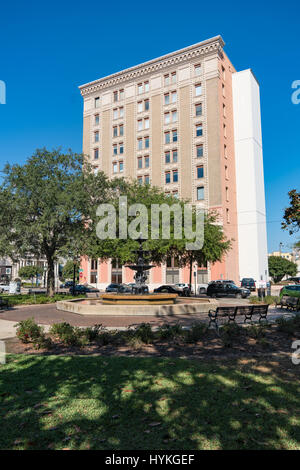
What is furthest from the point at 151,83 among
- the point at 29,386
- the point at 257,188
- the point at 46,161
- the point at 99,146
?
the point at 29,386

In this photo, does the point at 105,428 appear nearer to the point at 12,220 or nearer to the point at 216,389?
the point at 216,389

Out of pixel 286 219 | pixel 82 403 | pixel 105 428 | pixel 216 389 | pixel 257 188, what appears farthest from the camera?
pixel 257 188

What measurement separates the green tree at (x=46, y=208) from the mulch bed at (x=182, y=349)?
1982cm

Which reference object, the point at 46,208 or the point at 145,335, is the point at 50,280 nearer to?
the point at 46,208

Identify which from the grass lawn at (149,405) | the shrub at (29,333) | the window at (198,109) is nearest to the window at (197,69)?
the window at (198,109)

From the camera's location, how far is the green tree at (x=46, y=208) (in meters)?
29.3

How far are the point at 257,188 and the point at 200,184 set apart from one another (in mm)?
11606

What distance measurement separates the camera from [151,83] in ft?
193

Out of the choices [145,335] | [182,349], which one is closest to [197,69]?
[145,335]

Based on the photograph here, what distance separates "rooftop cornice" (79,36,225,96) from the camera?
173 feet

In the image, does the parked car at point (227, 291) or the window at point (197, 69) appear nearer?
the parked car at point (227, 291)
